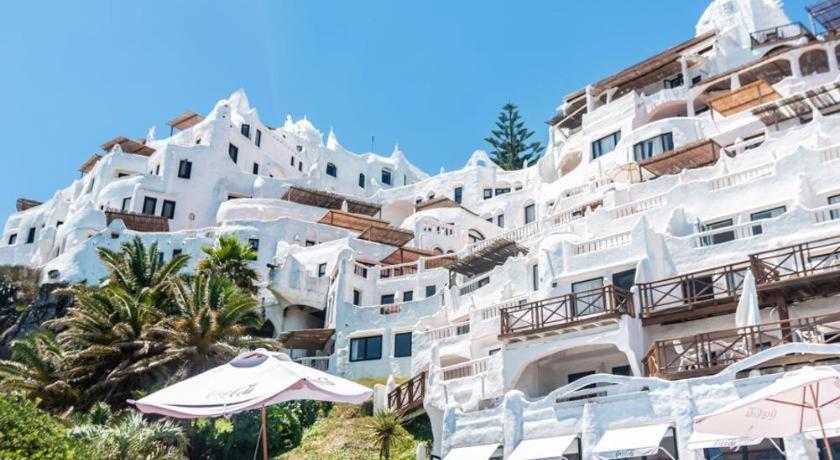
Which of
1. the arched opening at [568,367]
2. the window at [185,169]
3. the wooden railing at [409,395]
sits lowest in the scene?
the wooden railing at [409,395]

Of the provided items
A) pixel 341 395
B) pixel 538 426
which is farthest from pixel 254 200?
pixel 341 395

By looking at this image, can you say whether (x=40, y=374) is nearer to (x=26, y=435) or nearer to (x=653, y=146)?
(x=26, y=435)

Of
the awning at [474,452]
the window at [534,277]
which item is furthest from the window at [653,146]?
the awning at [474,452]

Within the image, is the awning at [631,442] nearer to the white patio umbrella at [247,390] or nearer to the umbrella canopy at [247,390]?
the umbrella canopy at [247,390]

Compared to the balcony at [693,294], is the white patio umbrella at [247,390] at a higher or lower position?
lower

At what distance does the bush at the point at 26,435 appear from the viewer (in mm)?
15232

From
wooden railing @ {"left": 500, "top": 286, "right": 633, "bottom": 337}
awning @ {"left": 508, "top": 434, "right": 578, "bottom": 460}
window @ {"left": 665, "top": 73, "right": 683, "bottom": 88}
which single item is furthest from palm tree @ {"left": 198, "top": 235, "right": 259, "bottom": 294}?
window @ {"left": 665, "top": 73, "right": 683, "bottom": 88}

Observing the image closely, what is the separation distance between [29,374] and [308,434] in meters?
12.9

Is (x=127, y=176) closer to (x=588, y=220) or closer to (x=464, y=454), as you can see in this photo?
(x=588, y=220)

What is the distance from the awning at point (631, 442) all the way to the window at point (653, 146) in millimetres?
27769

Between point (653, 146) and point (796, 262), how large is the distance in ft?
78.6

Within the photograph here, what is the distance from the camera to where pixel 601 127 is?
53.8 metres

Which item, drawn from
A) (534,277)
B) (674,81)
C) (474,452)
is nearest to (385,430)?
(474,452)

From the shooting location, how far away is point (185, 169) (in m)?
67.0
